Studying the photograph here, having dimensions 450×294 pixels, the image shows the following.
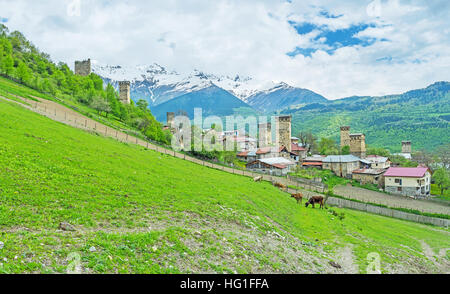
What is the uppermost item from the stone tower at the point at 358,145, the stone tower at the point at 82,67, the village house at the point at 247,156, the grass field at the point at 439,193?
the stone tower at the point at 82,67

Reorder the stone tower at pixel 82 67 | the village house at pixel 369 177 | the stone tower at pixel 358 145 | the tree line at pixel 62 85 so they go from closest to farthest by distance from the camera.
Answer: the tree line at pixel 62 85 → the village house at pixel 369 177 → the stone tower at pixel 358 145 → the stone tower at pixel 82 67

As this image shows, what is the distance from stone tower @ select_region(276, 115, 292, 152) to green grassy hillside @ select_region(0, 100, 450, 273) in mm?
67425

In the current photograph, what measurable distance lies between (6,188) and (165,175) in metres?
13.3

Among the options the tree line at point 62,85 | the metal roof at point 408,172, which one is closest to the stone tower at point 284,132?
the metal roof at point 408,172

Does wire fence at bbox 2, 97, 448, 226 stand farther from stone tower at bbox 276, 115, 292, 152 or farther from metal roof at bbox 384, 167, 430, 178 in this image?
stone tower at bbox 276, 115, 292, 152

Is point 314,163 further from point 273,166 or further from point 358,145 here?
point 273,166

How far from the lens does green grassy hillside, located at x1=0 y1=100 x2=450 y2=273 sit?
9469 mm

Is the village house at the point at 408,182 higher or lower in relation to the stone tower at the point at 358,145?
lower

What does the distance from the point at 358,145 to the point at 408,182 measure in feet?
100

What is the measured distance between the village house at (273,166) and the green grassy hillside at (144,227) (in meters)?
43.6

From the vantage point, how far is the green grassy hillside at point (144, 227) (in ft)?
31.1

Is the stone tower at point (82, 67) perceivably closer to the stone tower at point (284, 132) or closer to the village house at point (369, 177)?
the stone tower at point (284, 132)

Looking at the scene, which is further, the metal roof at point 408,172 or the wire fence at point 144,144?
the metal roof at point 408,172
